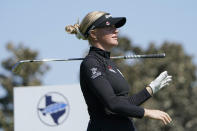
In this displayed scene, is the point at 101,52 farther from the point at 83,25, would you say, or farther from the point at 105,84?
the point at 105,84

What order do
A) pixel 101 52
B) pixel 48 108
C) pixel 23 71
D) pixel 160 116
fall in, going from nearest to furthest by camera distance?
pixel 160 116
pixel 101 52
pixel 48 108
pixel 23 71

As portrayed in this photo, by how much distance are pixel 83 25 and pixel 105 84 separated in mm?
651

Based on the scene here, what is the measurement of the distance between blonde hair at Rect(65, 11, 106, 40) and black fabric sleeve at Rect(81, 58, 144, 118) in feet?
1.38

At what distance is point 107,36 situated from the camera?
4484 mm

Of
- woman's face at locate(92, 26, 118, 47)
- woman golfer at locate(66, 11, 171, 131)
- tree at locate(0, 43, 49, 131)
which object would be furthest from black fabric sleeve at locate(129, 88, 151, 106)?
tree at locate(0, 43, 49, 131)

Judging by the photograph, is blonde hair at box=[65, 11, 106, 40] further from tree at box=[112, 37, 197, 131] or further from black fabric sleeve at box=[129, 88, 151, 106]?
tree at box=[112, 37, 197, 131]

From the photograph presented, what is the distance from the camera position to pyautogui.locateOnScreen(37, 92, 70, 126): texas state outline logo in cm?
1030

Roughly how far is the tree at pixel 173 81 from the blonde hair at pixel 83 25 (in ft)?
91.8

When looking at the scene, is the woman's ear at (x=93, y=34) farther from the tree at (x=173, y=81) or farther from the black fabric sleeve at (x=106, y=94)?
the tree at (x=173, y=81)

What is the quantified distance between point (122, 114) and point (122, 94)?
0.82ft

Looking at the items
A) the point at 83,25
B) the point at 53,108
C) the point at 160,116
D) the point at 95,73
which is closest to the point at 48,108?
the point at 53,108

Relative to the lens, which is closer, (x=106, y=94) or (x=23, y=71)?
(x=106, y=94)

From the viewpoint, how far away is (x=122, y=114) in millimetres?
4102

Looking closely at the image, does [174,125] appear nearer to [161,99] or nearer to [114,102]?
[161,99]
